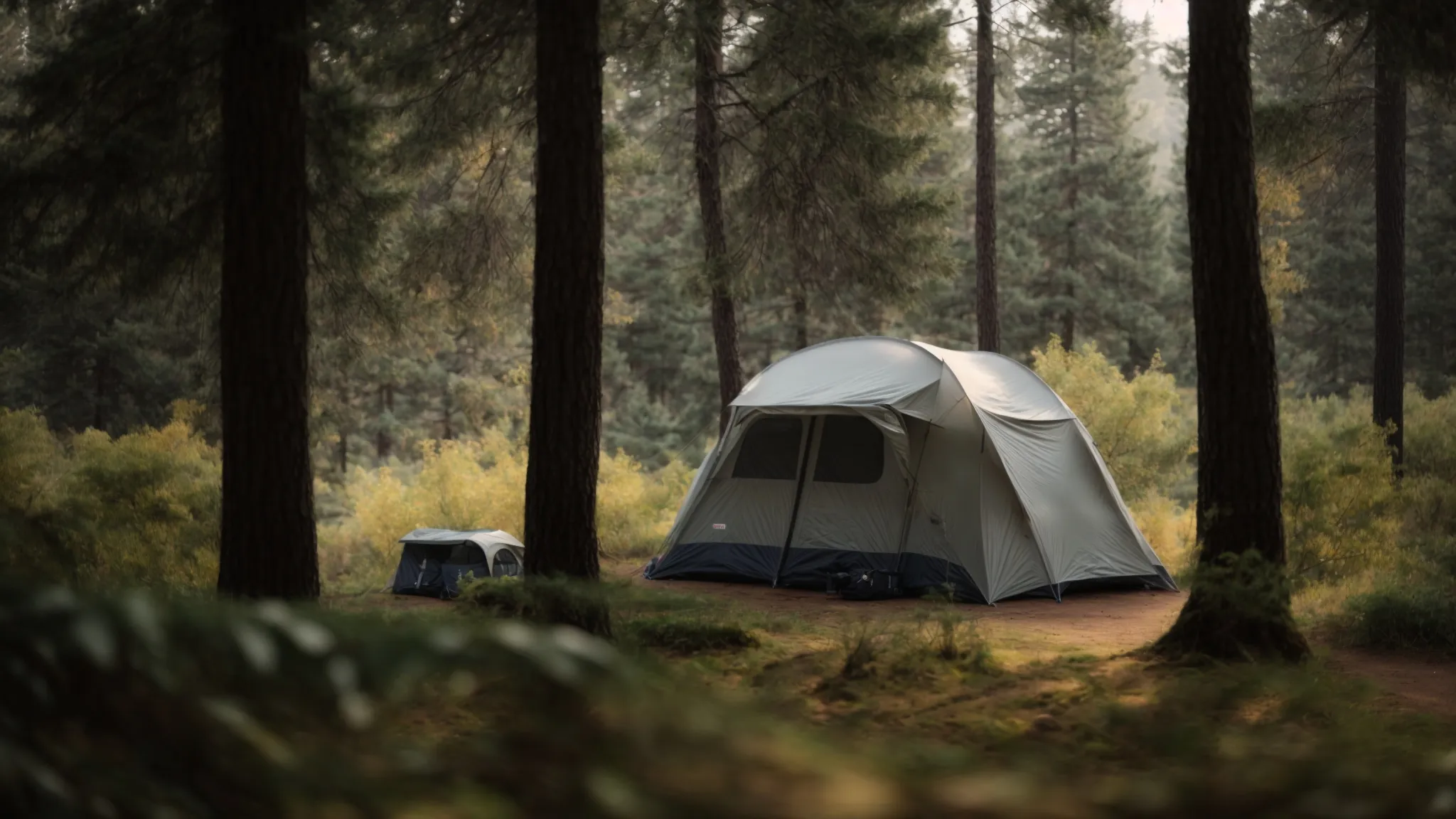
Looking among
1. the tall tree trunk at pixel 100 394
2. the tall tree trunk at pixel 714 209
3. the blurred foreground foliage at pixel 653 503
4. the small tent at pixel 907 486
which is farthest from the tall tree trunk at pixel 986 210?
the tall tree trunk at pixel 100 394

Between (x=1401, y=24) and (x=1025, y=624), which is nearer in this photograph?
(x=1401, y=24)

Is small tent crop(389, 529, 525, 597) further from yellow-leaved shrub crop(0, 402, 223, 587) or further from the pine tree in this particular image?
the pine tree

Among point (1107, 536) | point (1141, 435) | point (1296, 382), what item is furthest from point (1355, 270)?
point (1107, 536)

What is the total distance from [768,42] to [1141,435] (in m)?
7.93

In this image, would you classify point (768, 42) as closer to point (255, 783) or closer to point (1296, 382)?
point (255, 783)

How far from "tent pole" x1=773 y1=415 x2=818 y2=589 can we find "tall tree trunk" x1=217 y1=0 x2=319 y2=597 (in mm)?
5343

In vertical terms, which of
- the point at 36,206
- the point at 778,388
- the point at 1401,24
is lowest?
the point at 778,388

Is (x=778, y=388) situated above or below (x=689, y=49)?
below

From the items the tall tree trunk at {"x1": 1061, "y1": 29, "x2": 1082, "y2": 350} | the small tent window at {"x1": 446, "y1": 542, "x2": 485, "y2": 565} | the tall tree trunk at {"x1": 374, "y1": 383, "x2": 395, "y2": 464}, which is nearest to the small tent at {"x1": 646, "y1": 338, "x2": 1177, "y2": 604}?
the small tent window at {"x1": 446, "y1": 542, "x2": 485, "y2": 565}

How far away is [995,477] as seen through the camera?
10.4 metres

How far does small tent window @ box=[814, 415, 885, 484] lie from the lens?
428 inches

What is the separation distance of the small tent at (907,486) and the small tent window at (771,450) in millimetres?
13

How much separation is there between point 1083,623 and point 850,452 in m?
2.80

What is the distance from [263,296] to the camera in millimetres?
6234
